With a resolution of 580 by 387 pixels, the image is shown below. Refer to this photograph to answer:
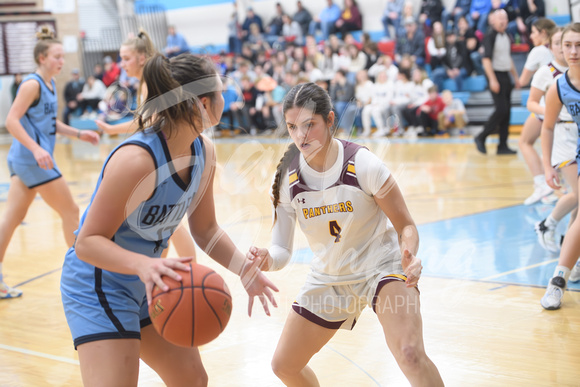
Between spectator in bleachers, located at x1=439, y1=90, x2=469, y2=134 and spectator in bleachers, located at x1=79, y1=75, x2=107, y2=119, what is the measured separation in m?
11.2

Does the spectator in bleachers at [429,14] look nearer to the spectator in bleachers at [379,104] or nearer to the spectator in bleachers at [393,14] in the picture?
the spectator in bleachers at [393,14]

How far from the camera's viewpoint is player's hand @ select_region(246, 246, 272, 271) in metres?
2.72

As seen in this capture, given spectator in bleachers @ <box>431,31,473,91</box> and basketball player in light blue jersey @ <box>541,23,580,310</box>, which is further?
spectator in bleachers @ <box>431,31,473,91</box>

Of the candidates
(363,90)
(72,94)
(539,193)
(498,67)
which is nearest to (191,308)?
(539,193)

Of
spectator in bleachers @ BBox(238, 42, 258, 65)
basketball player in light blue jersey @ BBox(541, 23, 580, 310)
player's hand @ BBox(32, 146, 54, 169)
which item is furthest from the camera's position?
spectator in bleachers @ BBox(238, 42, 258, 65)

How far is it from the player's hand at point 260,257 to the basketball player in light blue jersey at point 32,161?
2.72 meters

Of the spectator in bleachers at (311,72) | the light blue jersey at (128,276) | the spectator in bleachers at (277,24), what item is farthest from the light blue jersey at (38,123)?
the spectator in bleachers at (277,24)

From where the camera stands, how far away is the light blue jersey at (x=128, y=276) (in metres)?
2.39

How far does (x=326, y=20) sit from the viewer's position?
18344 millimetres

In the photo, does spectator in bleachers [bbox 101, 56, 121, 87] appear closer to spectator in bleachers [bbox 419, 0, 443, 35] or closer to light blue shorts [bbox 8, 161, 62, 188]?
spectator in bleachers [bbox 419, 0, 443, 35]

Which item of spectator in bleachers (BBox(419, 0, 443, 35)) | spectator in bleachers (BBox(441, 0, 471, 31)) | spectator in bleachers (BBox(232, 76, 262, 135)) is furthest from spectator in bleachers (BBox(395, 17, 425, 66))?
spectator in bleachers (BBox(232, 76, 262, 135))

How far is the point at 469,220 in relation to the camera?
6.88 meters

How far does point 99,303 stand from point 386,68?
506 inches

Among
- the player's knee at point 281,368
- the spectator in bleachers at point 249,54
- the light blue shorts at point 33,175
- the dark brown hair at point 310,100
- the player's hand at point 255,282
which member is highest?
the dark brown hair at point 310,100
